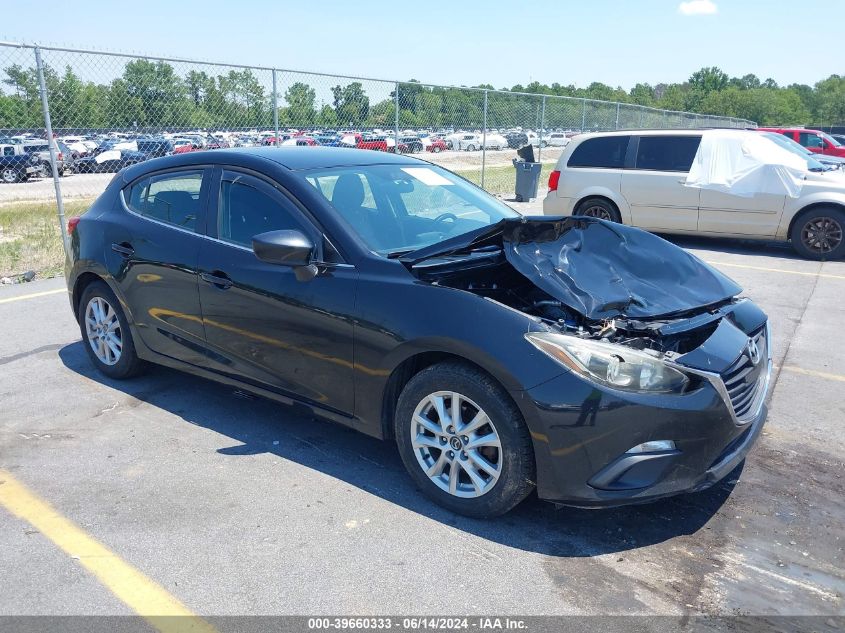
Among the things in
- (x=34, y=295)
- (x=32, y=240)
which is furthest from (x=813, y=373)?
(x=32, y=240)

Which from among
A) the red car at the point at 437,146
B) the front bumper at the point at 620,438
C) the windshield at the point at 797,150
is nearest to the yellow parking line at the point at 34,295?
the front bumper at the point at 620,438

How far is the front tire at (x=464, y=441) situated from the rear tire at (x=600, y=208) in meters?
8.41

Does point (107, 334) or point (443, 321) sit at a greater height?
point (443, 321)

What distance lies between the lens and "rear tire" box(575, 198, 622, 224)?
11.1 m

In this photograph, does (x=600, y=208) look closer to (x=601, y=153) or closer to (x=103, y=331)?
(x=601, y=153)

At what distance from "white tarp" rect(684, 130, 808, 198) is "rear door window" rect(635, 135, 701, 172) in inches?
5.0

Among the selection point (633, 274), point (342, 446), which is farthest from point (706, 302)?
point (342, 446)

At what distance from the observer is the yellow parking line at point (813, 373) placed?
5250 millimetres

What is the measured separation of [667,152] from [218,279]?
332 inches

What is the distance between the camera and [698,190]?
1027 centimetres

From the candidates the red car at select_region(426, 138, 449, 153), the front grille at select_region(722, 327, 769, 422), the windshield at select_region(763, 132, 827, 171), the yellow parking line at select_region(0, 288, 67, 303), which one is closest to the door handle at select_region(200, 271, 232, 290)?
the front grille at select_region(722, 327, 769, 422)

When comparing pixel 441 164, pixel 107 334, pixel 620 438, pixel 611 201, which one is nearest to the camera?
pixel 620 438

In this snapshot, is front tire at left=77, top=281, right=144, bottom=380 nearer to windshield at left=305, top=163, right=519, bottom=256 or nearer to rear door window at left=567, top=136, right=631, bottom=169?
windshield at left=305, top=163, right=519, bottom=256

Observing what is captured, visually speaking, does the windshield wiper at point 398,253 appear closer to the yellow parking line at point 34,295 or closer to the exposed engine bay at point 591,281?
the exposed engine bay at point 591,281
